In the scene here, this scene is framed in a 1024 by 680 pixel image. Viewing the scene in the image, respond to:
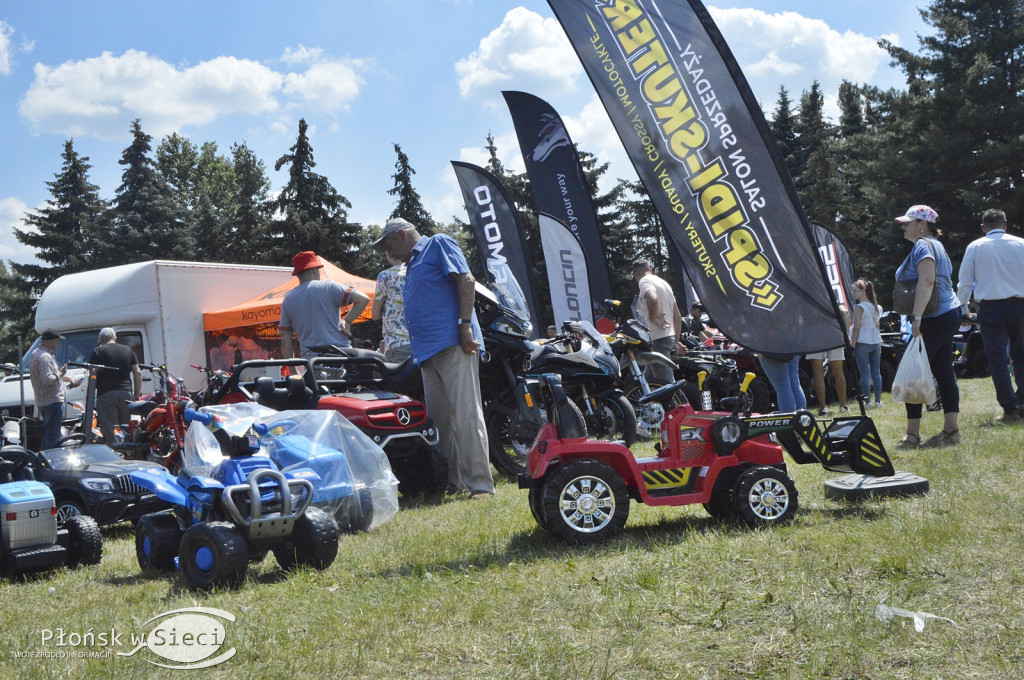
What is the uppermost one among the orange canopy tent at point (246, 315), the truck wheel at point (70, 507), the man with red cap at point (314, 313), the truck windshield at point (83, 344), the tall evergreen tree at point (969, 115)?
the tall evergreen tree at point (969, 115)

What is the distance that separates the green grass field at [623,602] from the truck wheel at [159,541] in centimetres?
8

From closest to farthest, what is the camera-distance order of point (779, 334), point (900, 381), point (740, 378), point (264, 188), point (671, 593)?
point (671, 593)
point (779, 334)
point (900, 381)
point (740, 378)
point (264, 188)

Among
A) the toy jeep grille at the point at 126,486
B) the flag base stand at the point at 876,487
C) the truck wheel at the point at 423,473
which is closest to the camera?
the flag base stand at the point at 876,487

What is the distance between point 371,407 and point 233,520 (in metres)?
2.20

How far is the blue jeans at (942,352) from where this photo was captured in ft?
22.2

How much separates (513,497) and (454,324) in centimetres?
129

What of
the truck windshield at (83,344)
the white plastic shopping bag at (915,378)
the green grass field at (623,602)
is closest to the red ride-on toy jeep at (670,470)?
the green grass field at (623,602)

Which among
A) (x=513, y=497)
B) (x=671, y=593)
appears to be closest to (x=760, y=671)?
(x=671, y=593)

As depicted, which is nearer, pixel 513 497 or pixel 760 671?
pixel 760 671

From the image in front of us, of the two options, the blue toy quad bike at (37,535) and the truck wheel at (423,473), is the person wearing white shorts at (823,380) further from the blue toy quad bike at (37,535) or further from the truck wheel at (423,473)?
the blue toy quad bike at (37,535)

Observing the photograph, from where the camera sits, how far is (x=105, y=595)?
13.0 feet

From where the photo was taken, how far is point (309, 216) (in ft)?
132

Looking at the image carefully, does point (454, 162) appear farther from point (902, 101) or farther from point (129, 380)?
point (902, 101)

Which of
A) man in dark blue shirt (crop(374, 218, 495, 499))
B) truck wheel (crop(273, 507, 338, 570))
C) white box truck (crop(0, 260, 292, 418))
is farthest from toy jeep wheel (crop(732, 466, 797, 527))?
white box truck (crop(0, 260, 292, 418))
